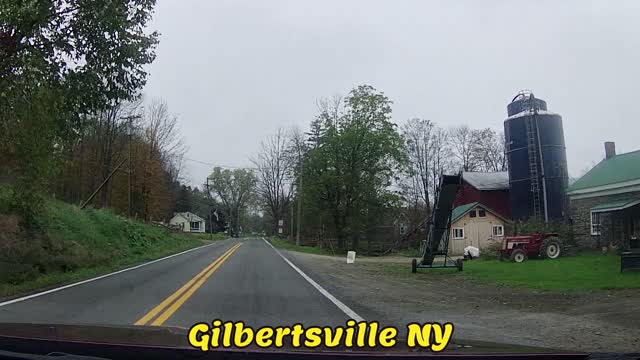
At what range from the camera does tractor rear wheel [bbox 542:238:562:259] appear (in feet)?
96.4

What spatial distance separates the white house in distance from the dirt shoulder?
342 feet

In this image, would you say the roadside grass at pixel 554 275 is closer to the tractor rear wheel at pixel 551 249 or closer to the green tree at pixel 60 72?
the tractor rear wheel at pixel 551 249

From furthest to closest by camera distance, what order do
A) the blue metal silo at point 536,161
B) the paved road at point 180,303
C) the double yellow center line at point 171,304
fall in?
the blue metal silo at point 536,161 < the paved road at point 180,303 < the double yellow center line at point 171,304

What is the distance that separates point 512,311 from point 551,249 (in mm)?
19609

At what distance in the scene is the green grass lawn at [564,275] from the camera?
16.5 m

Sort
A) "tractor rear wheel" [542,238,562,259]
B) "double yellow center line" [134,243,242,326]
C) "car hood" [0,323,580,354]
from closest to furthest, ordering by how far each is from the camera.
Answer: "car hood" [0,323,580,354]
"double yellow center line" [134,243,242,326]
"tractor rear wheel" [542,238,562,259]

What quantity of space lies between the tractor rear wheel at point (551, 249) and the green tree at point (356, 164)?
2691cm

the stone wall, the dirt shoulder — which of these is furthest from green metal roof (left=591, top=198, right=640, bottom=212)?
the dirt shoulder

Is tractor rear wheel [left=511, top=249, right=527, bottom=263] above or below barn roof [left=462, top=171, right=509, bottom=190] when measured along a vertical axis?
below

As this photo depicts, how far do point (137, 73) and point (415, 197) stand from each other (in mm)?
63440

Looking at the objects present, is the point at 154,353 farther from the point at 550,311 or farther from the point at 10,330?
the point at 550,311

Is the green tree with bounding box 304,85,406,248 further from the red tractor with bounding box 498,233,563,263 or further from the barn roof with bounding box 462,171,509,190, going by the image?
the red tractor with bounding box 498,233,563,263

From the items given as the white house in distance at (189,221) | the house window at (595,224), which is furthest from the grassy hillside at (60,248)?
the white house in distance at (189,221)

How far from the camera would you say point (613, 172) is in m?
31.0
